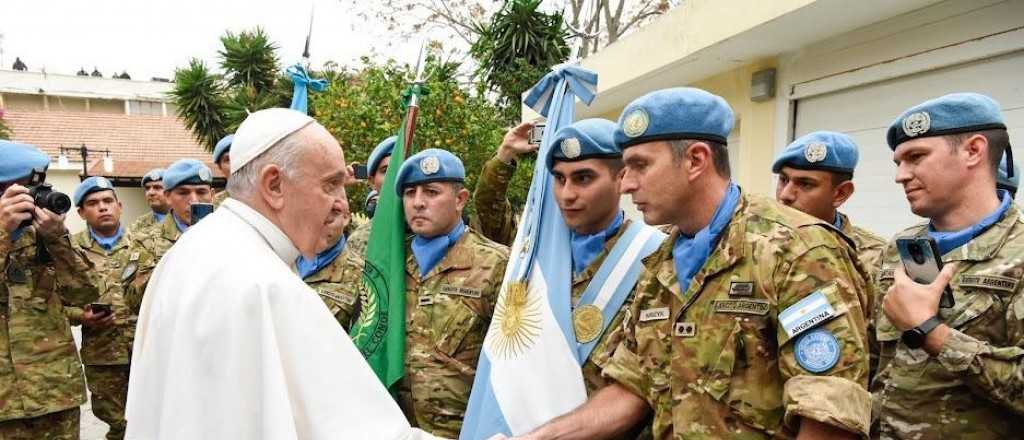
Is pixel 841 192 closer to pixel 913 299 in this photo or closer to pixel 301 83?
pixel 913 299

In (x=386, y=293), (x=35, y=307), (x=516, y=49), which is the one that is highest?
(x=516, y=49)

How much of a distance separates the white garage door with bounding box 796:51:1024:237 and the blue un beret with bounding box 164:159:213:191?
596 centimetres

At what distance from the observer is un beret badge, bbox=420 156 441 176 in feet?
11.9

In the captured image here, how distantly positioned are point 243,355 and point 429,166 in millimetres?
2015

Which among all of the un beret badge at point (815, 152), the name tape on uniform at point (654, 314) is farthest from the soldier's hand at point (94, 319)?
the un beret badge at point (815, 152)

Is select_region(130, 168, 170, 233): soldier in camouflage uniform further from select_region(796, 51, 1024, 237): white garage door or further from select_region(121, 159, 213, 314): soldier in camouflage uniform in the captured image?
select_region(796, 51, 1024, 237): white garage door

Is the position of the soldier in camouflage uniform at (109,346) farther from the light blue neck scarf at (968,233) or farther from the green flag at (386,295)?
the light blue neck scarf at (968,233)

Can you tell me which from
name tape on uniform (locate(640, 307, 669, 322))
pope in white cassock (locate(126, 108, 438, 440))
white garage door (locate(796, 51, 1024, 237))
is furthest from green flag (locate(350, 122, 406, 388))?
white garage door (locate(796, 51, 1024, 237))

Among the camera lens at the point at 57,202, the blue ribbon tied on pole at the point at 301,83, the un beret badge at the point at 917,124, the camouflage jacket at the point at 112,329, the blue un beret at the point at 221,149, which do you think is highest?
the blue ribbon tied on pole at the point at 301,83

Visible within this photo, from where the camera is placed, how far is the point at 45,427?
4336 millimetres

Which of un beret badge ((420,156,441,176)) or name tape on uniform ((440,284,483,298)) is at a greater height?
un beret badge ((420,156,441,176))

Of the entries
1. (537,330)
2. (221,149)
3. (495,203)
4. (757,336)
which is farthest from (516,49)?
(757,336)

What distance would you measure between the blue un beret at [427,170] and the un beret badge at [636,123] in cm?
156

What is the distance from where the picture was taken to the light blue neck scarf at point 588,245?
2.97 m
